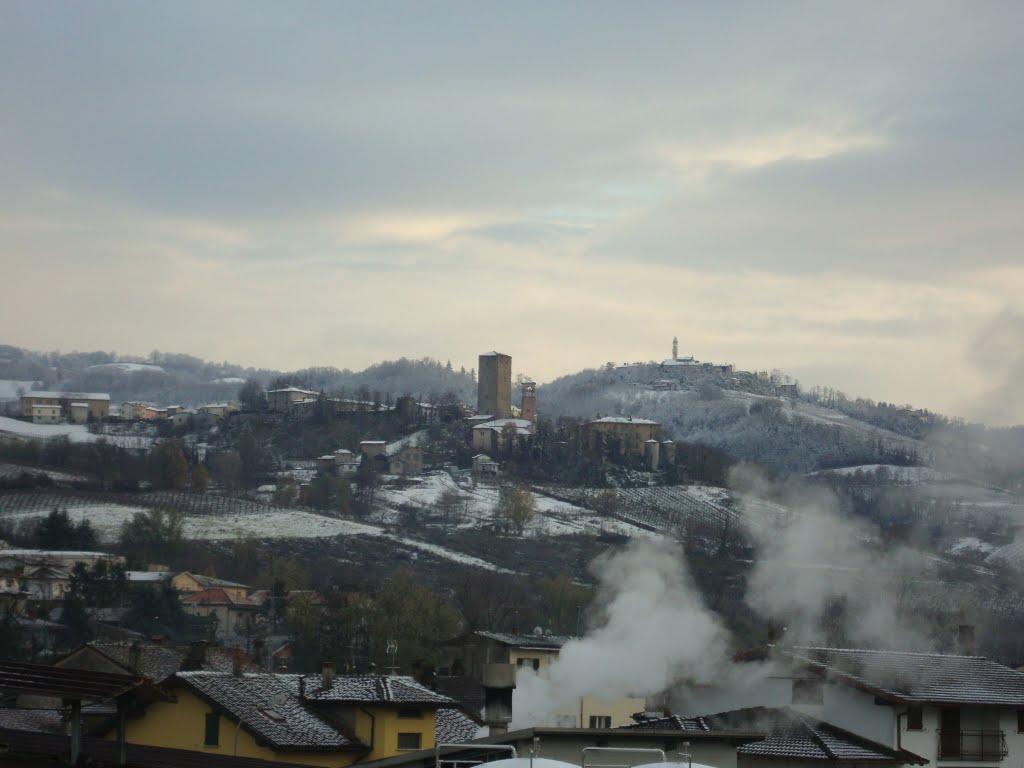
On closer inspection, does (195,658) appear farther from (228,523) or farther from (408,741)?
(228,523)

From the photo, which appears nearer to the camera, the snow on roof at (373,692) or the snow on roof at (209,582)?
the snow on roof at (373,692)

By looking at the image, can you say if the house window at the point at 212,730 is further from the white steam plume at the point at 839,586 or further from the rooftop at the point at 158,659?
the white steam plume at the point at 839,586

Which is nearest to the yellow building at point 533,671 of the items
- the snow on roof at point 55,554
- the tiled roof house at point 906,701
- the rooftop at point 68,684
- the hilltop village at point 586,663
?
the hilltop village at point 586,663

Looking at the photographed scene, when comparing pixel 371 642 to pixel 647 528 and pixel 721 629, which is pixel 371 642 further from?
pixel 647 528

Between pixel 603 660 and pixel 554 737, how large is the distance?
11225mm

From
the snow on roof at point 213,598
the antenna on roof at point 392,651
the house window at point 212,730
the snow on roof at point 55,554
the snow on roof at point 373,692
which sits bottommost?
the snow on roof at point 213,598

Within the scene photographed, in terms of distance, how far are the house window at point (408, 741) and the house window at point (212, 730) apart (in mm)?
4421

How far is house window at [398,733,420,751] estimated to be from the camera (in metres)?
39.3

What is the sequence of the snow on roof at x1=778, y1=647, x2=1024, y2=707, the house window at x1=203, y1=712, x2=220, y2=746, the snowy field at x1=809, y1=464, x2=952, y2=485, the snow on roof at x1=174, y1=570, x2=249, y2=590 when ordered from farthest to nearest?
the snow on roof at x1=174, y1=570, x2=249, y2=590 < the snowy field at x1=809, y1=464, x2=952, y2=485 < the snow on roof at x1=778, y1=647, x2=1024, y2=707 < the house window at x1=203, y1=712, x2=220, y2=746

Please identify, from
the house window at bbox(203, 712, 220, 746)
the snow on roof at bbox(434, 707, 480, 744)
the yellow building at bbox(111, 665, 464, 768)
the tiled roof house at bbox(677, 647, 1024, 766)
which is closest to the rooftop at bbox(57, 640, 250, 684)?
the yellow building at bbox(111, 665, 464, 768)

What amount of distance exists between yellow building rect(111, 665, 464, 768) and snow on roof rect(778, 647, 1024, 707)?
30.8 feet

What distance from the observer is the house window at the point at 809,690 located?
1524 inches

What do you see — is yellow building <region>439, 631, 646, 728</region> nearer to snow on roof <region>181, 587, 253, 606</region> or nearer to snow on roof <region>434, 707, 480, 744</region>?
snow on roof <region>434, 707, 480, 744</region>

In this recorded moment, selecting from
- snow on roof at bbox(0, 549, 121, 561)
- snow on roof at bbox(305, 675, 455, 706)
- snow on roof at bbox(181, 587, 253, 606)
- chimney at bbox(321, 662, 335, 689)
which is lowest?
snow on roof at bbox(181, 587, 253, 606)
